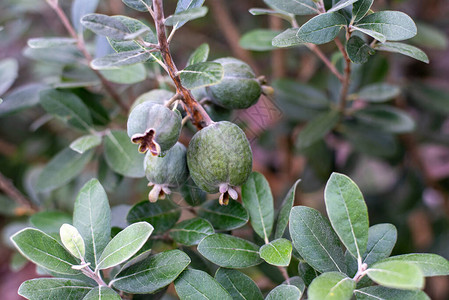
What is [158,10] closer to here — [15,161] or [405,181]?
[15,161]

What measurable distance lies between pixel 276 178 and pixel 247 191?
1270mm

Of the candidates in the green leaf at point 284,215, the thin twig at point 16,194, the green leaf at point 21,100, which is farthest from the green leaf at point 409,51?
the thin twig at point 16,194

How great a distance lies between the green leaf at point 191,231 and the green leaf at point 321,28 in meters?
0.39

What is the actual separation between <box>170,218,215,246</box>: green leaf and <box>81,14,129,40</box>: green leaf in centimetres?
39

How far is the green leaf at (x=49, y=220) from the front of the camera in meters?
1.07

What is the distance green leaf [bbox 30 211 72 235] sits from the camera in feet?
3.51

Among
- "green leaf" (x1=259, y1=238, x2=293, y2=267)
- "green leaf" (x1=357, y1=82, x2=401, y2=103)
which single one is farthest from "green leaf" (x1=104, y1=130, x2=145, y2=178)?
"green leaf" (x1=357, y1=82, x2=401, y2=103)

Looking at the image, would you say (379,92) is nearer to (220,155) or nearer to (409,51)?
(409,51)

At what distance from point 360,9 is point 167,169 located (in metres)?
0.46

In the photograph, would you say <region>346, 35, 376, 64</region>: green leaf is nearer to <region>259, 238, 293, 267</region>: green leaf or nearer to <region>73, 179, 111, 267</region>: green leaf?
<region>259, 238, 293, 267</region>: green leaf

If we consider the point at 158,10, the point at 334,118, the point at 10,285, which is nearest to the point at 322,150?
the point at 334,118

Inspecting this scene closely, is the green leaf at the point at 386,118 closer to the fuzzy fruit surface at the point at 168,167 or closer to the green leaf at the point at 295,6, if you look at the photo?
the green leaf at the point at 295,6

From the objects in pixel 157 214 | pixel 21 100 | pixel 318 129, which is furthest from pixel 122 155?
pixel 318 129

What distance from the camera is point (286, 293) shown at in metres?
0.70
